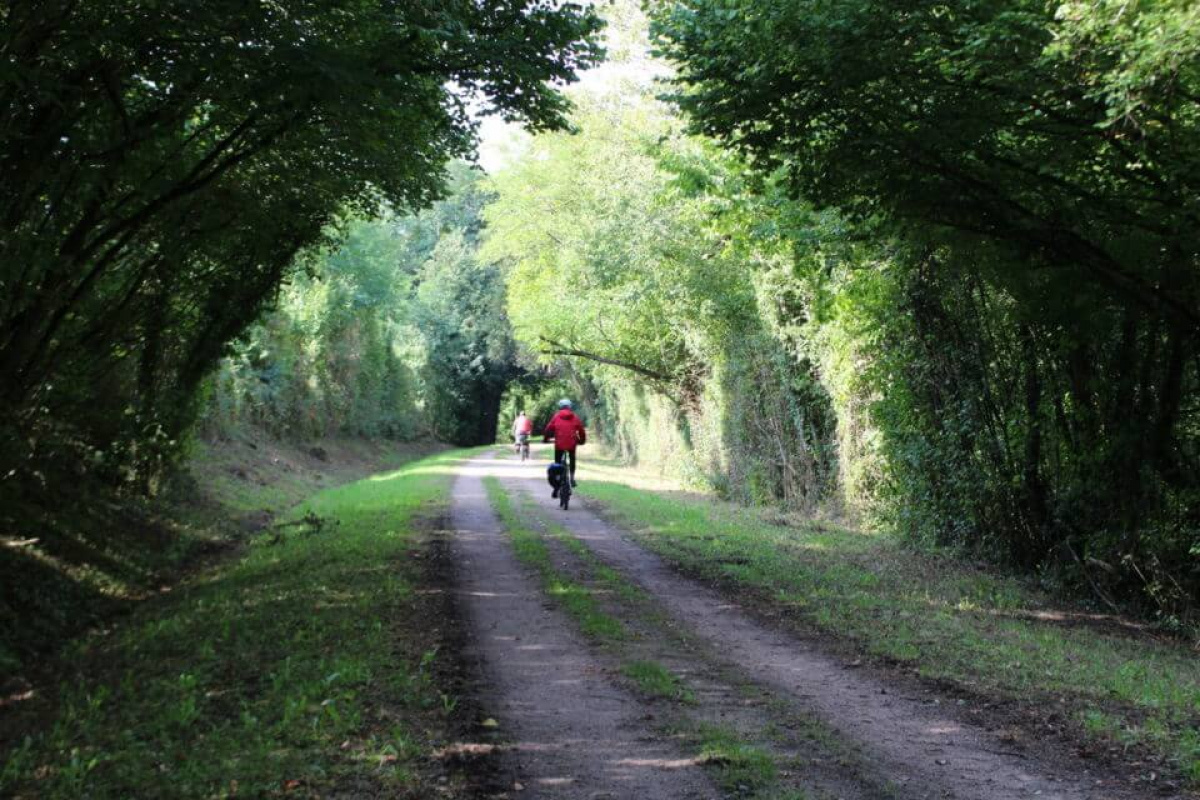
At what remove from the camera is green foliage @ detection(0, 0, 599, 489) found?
297 inches

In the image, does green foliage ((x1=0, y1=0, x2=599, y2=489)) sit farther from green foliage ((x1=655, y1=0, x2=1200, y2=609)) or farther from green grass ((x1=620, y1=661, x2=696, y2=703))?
green grass ((x1=620, y1=661, x2=696, y2=703))

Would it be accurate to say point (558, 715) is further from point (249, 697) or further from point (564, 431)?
point (564, 431)

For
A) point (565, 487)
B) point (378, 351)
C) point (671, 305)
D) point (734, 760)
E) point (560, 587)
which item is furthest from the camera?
point (378, 351)

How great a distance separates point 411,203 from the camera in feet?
45.2

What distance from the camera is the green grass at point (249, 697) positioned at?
512 cm

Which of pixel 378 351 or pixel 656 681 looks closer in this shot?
pixel 656 681

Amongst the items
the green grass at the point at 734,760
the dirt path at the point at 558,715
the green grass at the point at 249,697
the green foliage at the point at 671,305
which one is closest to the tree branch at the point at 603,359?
the green foliage at the point at 671,305

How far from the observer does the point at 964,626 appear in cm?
882

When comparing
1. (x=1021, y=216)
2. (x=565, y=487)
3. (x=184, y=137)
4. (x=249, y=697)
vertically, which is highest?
(x=184, y=137)

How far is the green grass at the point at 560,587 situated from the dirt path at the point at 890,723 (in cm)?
75

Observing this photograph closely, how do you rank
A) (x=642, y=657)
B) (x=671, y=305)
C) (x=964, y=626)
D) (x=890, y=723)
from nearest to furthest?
1. (x=890, y=723)
2. (x=642, y=657)
3. (x=964, y=626)
4. (x=671, y=305)

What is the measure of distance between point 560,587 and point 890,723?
496 centimetres

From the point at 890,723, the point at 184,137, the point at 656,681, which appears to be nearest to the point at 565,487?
the point at 184,137

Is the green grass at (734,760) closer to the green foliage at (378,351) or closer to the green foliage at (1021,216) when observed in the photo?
the green foliage at (1021,216)
